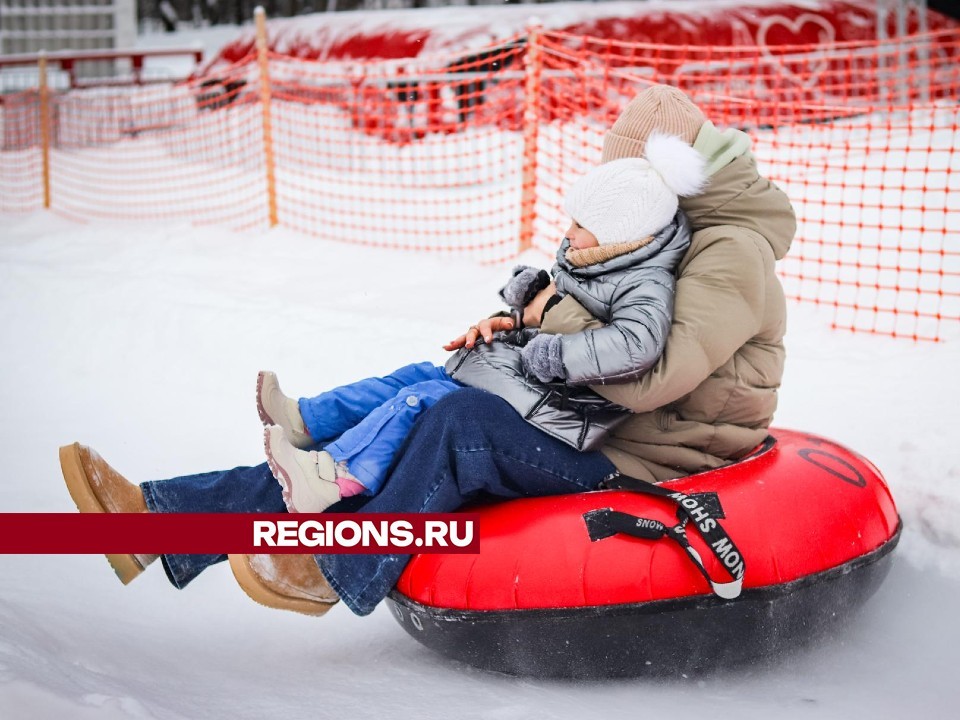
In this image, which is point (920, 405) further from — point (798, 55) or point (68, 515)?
point (798, 55)

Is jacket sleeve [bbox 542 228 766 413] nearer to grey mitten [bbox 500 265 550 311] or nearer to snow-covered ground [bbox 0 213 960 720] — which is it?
grey mitten [bbox 500 265 550 311]

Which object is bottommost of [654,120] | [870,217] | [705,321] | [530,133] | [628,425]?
[628,425]

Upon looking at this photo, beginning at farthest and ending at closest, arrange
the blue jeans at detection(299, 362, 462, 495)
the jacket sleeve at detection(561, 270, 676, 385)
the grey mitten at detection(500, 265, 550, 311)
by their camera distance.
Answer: the grey mitten at detection(500, 265, 550, 311), the blue jeans at detection(299, 362, 462, 495), the jacket sleeve at detection(561, 270, 676, 385)

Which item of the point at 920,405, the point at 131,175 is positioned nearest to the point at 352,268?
the point at 920,405

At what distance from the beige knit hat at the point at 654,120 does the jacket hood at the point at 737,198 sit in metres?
0.06

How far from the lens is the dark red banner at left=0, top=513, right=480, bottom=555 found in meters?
2.58

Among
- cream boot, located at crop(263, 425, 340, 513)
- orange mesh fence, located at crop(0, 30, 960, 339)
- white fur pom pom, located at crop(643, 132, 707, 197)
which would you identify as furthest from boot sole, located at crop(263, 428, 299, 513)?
orange mesh fence, located at crop(0, 30, 960, 339)

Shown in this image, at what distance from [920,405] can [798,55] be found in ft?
29.6

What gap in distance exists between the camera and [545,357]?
2.54 metres

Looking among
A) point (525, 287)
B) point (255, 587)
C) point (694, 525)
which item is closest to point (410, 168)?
point (525, 287)

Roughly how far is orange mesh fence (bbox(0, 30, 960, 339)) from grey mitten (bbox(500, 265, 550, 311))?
8.75 feet

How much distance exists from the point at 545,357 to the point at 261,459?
7.30 feet

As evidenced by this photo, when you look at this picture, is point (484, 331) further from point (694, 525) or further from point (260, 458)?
point (260, 458)

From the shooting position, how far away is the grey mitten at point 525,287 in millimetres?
2941
